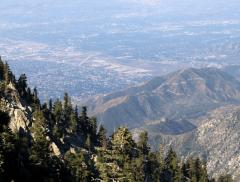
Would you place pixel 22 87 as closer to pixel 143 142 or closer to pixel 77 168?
pixel 143 142

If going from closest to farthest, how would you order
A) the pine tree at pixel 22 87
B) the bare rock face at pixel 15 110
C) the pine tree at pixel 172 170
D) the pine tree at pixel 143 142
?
the bare rock face at pixel 15 110
the pine tree at pixel 22 87
the pine tree at pixel 143 142
the pine tree at pixel 172 170

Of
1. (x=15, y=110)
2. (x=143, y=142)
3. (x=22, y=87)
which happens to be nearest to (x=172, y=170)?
(x=143, y=142)

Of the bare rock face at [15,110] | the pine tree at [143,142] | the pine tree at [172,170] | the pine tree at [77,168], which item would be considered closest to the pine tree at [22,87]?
the bare rock face at [15,110]

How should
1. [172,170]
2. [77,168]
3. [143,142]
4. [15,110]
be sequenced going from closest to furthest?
[77,168]
[15,110]
[143,142]
[172,170]

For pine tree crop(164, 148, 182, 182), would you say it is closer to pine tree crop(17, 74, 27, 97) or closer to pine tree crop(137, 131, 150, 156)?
pine tree crop(137, 131, 150, 156)

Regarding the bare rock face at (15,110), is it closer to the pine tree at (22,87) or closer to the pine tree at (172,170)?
the pine tree at (22,87)

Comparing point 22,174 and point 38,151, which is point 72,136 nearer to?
point 38,151

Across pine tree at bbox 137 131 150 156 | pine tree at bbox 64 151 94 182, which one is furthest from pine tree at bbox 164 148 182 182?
pine tree at bbox 64 151 94 182

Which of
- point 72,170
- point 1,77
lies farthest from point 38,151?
point 1,77

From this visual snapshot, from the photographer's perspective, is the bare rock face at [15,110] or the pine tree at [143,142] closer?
the bare rock face at [15,110]
